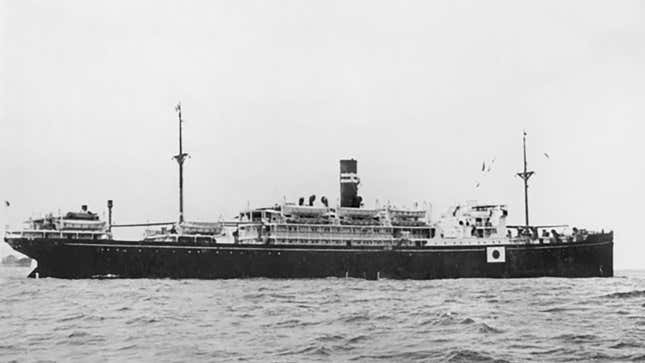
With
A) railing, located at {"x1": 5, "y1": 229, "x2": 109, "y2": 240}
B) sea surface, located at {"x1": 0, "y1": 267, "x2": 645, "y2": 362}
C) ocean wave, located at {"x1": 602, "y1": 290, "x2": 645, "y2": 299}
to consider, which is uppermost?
railing, located at {"x1": 5, "y1": 229, "x2": 109, "y2": 240}

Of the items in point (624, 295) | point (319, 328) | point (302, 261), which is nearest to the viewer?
point (319, 328)

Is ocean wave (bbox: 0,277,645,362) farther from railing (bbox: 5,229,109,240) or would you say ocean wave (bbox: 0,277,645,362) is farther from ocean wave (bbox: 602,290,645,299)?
railing (bbox: 5,229,109,240)

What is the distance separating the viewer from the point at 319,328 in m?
18.5

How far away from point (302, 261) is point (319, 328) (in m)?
31.6

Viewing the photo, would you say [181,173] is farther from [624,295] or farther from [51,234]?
[624,295]

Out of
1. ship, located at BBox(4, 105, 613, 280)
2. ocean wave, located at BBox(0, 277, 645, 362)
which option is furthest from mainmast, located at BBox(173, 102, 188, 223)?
ocean wave, located at BBox(0, 277, 645, 362)

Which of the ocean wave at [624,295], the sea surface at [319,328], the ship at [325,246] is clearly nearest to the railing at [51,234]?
the ship at [325,246]

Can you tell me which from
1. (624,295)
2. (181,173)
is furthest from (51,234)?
(624,295)

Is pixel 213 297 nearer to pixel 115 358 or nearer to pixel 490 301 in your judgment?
pixel 490 301

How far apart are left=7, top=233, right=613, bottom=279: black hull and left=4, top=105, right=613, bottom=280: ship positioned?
0.19 feet

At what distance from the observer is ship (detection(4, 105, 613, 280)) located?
44562 millimetres

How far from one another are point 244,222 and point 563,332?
1370 inches

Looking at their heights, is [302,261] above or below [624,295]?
above

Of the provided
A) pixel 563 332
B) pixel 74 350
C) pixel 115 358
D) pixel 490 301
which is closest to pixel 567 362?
pixel 563 332
